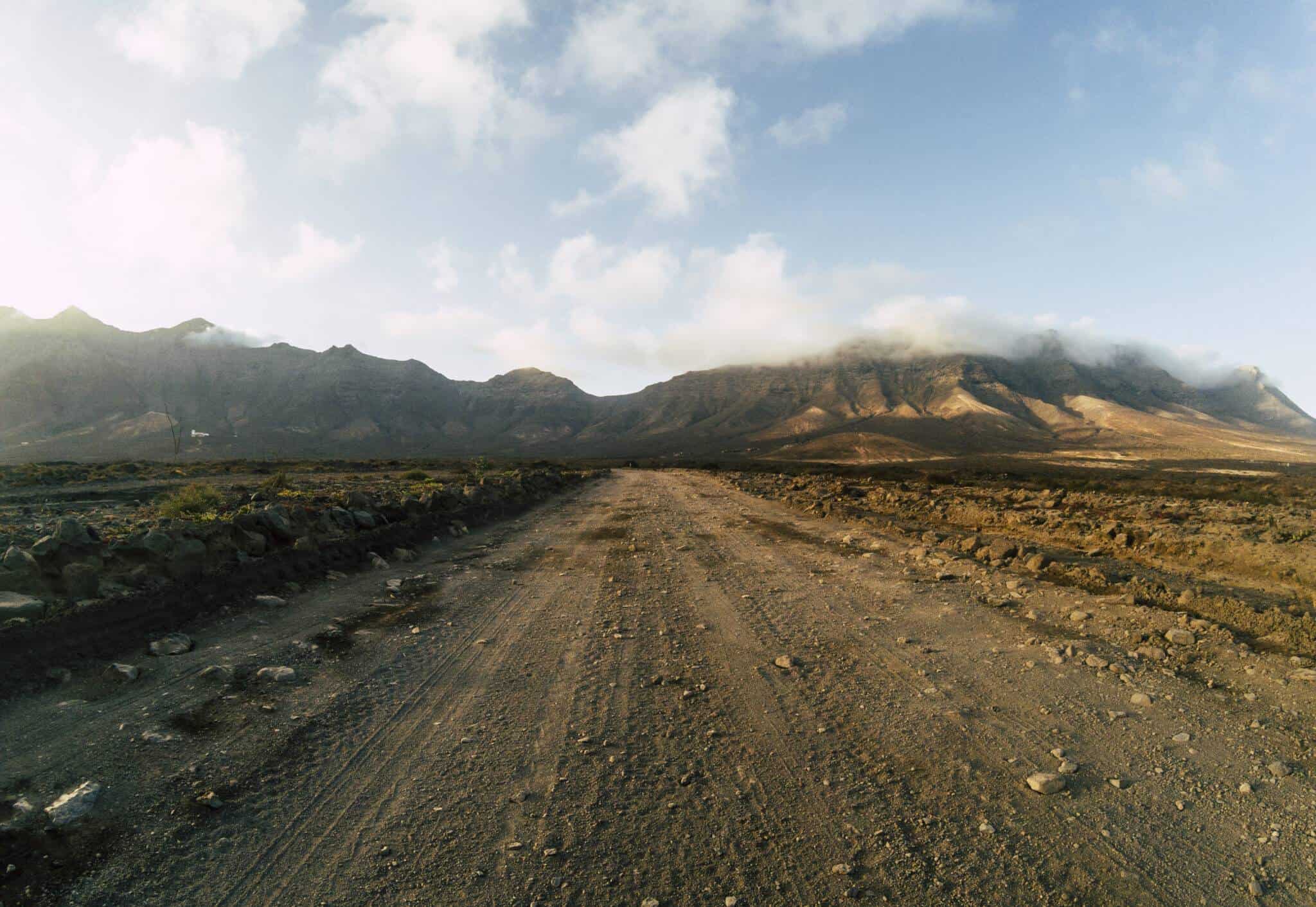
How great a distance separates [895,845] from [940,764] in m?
1.14

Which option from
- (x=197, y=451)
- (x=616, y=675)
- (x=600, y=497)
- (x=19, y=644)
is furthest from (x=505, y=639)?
(x=197, y=451)

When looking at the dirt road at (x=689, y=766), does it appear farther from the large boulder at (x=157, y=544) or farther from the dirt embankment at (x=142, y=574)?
the large boulder at (x=157, y=544)

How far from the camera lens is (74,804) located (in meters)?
3.56

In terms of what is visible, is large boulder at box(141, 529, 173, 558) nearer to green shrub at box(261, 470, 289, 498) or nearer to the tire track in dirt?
the tire track in dirt

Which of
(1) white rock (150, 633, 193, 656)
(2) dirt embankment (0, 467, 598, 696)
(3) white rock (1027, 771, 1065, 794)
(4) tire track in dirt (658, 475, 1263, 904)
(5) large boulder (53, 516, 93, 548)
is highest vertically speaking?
(5) large boulder (53, 516, 93, 548)

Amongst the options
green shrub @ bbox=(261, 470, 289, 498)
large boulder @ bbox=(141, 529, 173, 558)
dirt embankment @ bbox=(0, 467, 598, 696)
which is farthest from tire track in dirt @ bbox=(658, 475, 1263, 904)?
green shrub @ bbox=(261, 470, 289, 498)

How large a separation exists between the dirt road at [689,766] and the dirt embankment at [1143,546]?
1163 mm

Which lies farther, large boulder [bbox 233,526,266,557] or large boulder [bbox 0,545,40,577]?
large boulder [bbox 233,526,266,557]

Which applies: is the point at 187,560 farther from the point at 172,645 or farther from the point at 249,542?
the point at 172,645

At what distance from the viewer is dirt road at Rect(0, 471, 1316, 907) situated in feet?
10.4

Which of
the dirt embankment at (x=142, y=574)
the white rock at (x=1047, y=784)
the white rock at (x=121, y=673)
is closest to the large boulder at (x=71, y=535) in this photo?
the dirt embankment at (x=142, y=574)

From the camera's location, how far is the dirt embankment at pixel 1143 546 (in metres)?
7.87

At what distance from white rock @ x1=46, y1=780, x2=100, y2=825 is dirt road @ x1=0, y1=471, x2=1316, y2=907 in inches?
3.3

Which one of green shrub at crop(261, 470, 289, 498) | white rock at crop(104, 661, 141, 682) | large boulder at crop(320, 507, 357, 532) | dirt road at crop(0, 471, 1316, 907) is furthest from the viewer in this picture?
green shrub at crop(261, 470, 289, 498)
